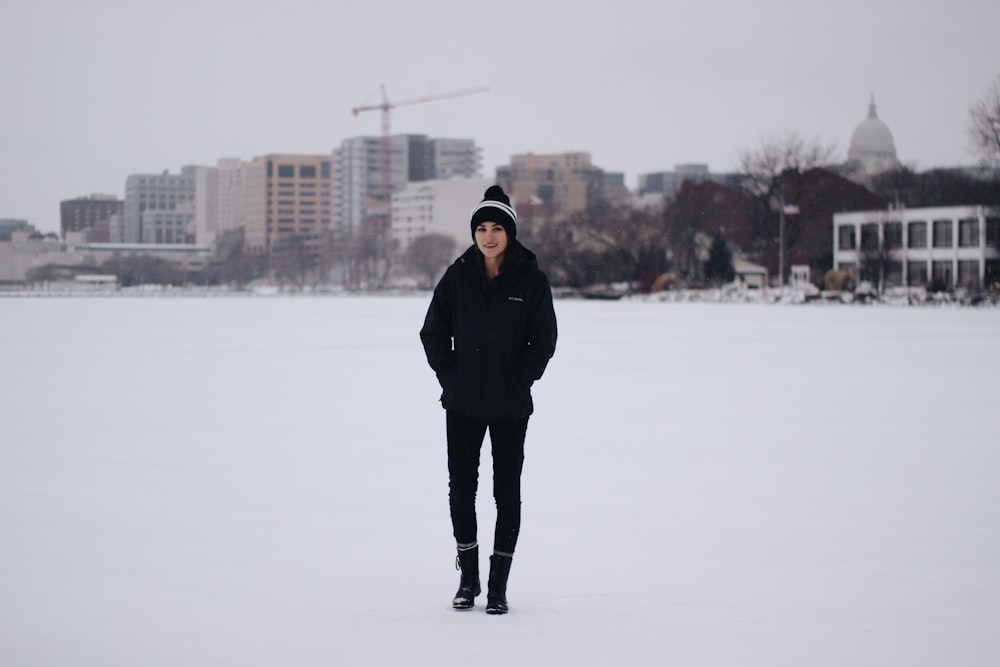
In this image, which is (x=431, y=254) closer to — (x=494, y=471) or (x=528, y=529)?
(x=528, y=529)

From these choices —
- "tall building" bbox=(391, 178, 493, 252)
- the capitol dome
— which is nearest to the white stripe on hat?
the capitol dome

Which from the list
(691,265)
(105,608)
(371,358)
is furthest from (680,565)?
(691,265)

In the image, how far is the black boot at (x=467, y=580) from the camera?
204 inches

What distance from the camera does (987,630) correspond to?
4867 mm

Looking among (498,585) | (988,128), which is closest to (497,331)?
(498,585)

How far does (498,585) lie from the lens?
5.16 meters

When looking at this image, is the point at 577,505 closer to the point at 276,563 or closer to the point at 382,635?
the point at 276,563

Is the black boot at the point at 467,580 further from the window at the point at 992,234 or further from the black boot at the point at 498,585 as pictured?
the window at the point at 992,234

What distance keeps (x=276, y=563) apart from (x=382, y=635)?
1.41 metres

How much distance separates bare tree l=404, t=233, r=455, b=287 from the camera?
149500mm

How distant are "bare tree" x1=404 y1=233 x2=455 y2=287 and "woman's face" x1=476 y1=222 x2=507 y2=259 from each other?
143m

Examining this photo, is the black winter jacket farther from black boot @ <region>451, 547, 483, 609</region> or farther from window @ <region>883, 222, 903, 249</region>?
Answer: window @ <region>883, 222, 903, 249</region>

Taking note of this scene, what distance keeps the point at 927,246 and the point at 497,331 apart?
76797 mm

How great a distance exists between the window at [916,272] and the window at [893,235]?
4.81 feet
